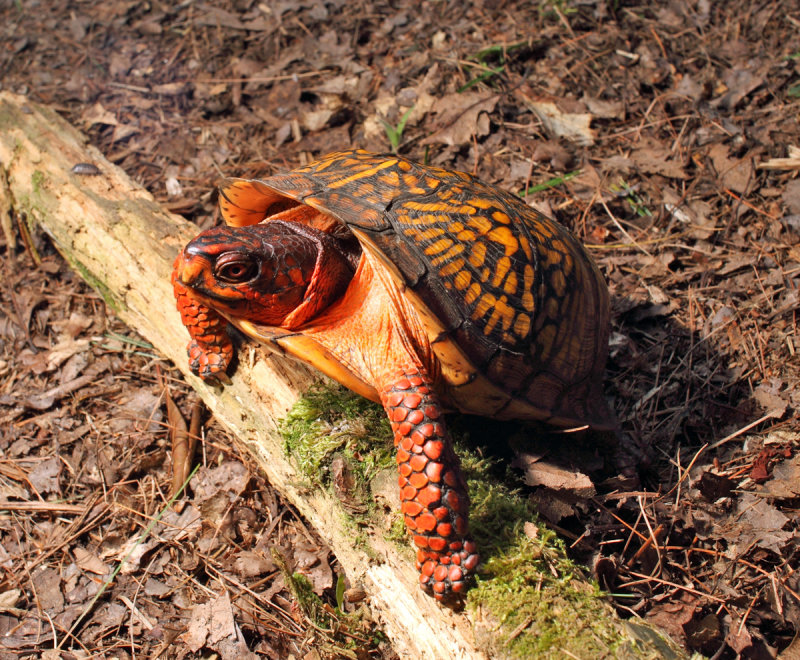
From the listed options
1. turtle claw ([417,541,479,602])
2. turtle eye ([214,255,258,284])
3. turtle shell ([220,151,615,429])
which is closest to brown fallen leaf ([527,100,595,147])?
turtle shell ([220,151,615,429])

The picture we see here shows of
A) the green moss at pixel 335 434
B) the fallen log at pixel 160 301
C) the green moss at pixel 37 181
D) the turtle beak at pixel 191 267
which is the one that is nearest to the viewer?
the fallen log at pixel 160 301

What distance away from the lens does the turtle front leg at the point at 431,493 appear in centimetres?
213

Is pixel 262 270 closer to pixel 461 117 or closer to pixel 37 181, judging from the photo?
pixel 37 181

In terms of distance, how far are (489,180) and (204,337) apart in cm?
261

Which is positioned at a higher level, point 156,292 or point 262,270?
point 262,270

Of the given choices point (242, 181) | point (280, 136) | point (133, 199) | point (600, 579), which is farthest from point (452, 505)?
point (280, 136)

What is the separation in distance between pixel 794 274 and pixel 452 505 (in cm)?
300

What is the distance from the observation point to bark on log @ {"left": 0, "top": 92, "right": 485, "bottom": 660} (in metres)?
2.28

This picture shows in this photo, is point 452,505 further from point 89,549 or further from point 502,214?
point 89,549

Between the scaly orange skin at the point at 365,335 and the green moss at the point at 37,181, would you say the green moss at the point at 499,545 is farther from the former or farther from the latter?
the green moss at the point at 37,181

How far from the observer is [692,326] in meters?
3.70

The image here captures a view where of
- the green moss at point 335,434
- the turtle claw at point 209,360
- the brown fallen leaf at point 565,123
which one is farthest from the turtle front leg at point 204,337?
the brown fallen leaf at point 565,123

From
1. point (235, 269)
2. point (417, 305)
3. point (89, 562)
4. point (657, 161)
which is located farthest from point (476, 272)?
point (657, 161)

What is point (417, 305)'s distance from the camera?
7.84 ft
